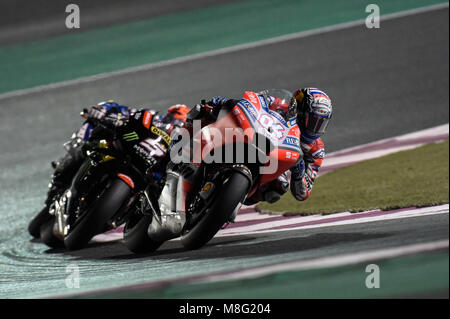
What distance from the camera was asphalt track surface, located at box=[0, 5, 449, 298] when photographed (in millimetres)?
5746

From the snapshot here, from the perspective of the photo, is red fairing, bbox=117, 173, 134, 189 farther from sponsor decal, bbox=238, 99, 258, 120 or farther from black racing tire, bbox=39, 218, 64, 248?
sponsor decal, bbox=238, 99, 258, 120

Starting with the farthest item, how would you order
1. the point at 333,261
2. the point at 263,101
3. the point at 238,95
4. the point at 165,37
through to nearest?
the point at 165,37, the point at 238,95, the point at 263,101, the point at 333,261

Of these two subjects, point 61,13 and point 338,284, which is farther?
point 61,13

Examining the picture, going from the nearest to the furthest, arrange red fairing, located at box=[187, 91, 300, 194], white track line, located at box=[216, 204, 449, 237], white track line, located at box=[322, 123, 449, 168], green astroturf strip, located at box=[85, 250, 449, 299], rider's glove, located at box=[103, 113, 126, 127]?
green astroturf strip, located at box=[85, 250, 449, 299] < red fairing, located at box=[187, 91, 300, 194] < white track line, located at box=[216, 204, 449, 237] < rider's glove, located at box=[103, 113, 126, 127] < white track line, located at box=[322, 123, 449, 168]

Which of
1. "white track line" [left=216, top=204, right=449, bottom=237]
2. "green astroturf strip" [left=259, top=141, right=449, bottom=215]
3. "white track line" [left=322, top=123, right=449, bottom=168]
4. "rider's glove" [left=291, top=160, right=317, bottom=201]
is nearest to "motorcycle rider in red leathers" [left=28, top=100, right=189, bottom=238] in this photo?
"white track line" [left=216, top=204, right=449, bottom=237]

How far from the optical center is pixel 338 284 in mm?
4238

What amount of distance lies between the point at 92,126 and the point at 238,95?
14.3 feet

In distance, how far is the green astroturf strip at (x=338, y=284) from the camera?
3963mm

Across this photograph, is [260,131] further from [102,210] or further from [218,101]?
[102,210]

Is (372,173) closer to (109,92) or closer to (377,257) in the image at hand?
(377,257)

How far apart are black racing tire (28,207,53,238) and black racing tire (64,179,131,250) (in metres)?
1.34

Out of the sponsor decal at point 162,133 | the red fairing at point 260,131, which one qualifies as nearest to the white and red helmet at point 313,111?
the red fairing at point 260,131

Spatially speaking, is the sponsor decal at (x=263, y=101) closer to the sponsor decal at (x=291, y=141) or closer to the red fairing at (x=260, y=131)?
the red fairing at (x=260, y=131)

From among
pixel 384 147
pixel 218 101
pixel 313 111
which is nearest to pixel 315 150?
pixel 313 111
